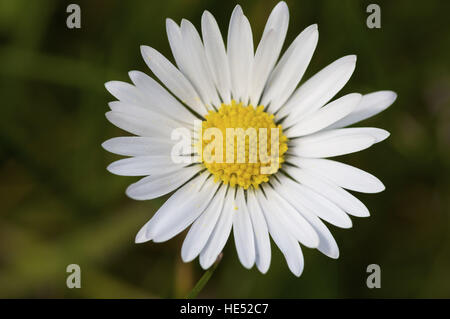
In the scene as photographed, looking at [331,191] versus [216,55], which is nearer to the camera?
[331,191]

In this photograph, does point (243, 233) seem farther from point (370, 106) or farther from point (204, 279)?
point (370, 106)

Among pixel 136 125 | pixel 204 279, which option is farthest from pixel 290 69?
pixel 204 279

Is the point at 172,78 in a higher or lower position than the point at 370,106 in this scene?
higher

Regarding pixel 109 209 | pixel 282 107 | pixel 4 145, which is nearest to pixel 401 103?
pixel 282 107

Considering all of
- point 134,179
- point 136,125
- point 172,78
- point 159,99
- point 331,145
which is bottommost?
point 134,179


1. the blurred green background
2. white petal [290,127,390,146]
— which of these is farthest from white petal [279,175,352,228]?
the blurred green background
